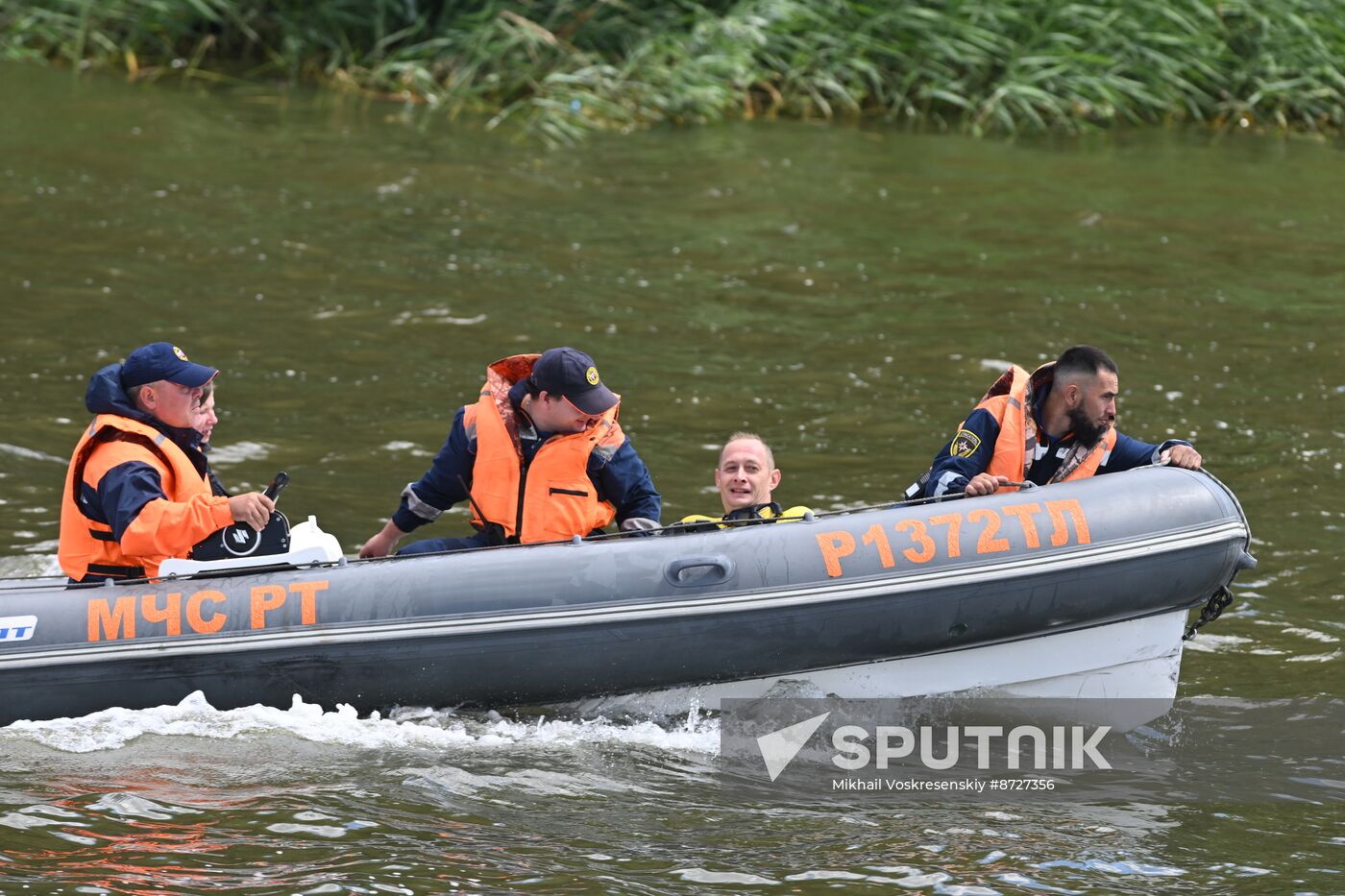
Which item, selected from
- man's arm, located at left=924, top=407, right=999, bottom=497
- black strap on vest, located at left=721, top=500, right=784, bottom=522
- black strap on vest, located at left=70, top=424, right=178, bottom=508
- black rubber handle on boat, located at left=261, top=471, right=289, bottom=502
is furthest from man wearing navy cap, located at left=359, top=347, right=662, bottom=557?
man's arm, located at left=924, top=407, right=999, bottom=497

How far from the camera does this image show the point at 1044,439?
558cm

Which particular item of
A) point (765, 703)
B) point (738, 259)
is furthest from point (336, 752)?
point (738, 259)

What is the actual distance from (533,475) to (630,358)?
3.56 metres

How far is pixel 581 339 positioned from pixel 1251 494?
3435mm

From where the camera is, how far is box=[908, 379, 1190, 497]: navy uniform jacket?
17.9ft

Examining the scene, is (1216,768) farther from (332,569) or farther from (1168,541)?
(332,569)

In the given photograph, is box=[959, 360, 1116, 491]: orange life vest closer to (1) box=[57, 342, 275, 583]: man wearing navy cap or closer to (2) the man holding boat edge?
(2) the man holding boat edge

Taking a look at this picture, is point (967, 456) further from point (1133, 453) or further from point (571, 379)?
point (571, 379)

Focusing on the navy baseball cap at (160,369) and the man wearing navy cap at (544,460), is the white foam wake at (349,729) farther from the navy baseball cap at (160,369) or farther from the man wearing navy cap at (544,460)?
the navy baseball cap at (160,369)

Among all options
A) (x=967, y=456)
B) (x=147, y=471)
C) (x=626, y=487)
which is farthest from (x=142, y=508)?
(x=967, y=456)

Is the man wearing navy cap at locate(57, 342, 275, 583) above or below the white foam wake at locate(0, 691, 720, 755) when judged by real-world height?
above

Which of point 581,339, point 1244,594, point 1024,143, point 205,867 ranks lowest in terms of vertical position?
point 205,867

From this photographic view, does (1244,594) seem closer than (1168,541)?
No

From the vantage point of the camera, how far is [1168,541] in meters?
5.25
